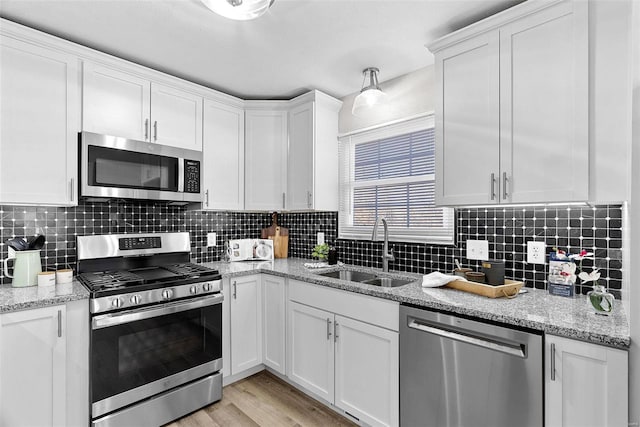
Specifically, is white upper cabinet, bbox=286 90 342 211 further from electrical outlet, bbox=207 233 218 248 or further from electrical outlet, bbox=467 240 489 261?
electrical outlet, bbox=467 240 489 261

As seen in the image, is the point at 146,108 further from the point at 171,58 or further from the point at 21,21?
the point at 21,21

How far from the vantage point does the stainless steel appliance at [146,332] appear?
1777mm

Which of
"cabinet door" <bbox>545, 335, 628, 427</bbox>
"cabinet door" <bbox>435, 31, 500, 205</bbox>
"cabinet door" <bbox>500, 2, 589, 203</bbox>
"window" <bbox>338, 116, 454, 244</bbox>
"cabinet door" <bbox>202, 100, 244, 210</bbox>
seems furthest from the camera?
"cabinet door" <bbox>202, 100, 244, 210</bbox>

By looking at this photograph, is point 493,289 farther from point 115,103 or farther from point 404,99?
point 115,103

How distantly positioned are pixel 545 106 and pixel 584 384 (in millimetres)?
1190

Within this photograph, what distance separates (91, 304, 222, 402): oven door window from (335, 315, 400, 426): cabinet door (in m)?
0.88

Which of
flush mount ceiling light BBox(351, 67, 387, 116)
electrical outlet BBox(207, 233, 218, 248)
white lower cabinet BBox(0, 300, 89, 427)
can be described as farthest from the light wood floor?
flush mount ceiling light BBox(351, 67, 387, 116)

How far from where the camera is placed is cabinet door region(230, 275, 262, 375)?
243cm

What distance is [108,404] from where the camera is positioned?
178cm

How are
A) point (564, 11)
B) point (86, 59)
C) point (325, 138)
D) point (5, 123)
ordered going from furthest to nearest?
1. point (325, 138)
2. point (86, 59)
3. point (5, 123)
4. point (564, 11)

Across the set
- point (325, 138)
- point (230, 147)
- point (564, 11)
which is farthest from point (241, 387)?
point (564, 11)

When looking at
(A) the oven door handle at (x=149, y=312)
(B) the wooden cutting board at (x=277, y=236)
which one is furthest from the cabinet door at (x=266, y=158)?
(A) the oven door handle at (x=149, y=312)

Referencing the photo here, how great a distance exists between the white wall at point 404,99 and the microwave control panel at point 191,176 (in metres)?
1.34

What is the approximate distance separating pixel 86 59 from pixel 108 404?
80.6 inches
